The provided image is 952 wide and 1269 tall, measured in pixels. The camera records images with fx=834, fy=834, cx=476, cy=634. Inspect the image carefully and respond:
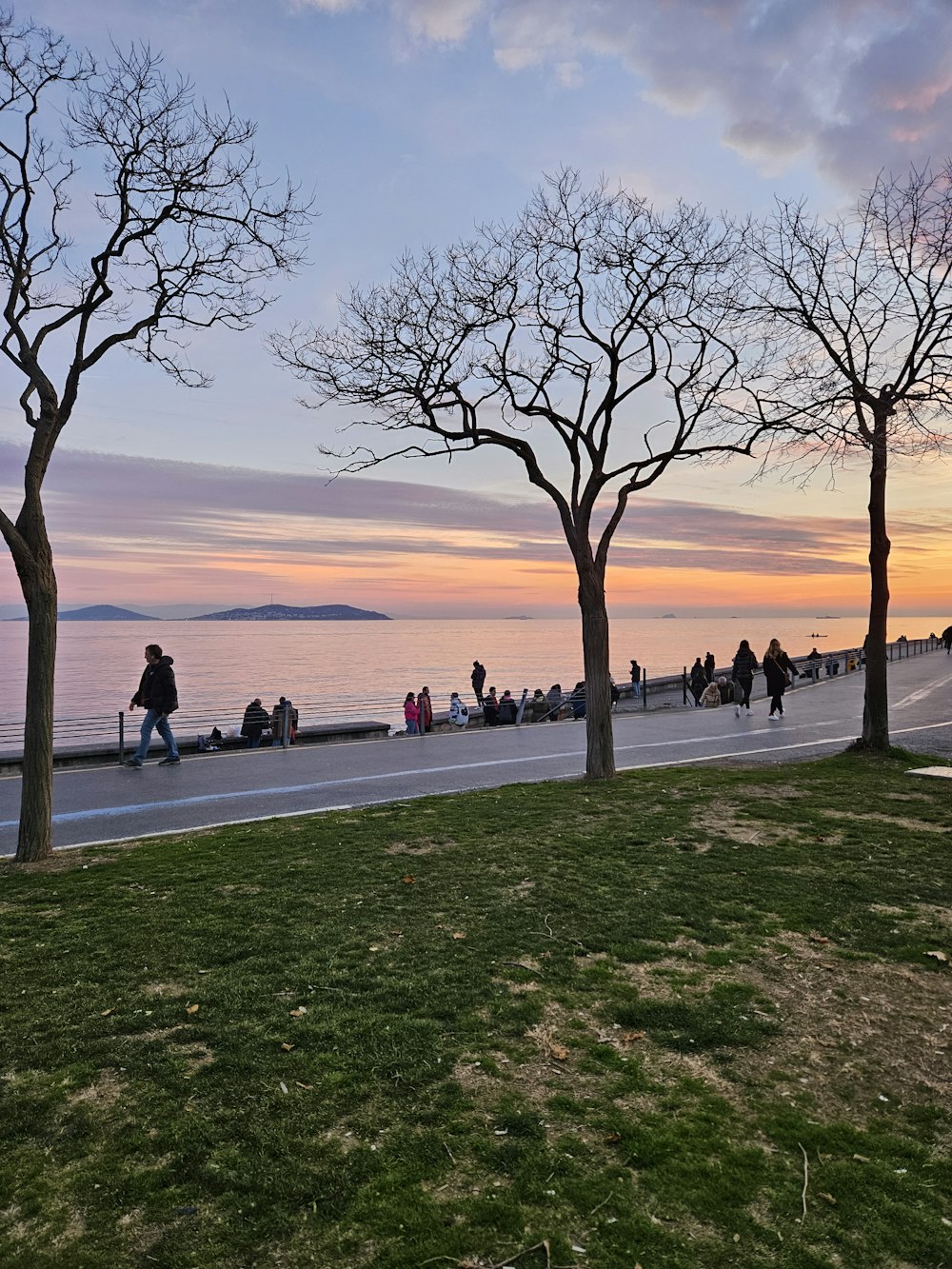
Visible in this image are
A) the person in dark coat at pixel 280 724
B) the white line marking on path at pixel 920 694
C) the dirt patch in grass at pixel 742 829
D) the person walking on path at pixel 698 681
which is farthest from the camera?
the person walking on path at pixel 698 681

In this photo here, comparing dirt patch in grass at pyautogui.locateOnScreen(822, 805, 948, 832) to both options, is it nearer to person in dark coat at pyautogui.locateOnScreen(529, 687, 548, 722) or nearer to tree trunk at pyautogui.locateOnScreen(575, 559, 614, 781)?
tree trunk at pyautogui.locateOnScreen(575, 559, 614, 781)

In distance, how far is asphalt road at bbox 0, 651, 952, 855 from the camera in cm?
1129

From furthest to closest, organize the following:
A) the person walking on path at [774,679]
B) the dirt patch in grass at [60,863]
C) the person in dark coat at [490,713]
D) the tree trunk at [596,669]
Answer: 1. the person in dark coat at [490,713]
2. the person walking on path at [774,679]
3. the tree trunk at [596,669]
4. the dirt patch in grass at [60,863]

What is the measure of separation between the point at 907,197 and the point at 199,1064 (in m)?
15.0

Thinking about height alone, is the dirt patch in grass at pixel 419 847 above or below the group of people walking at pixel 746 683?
below

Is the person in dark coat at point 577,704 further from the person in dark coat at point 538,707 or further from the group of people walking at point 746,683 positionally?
the group of people walking at point 746,683

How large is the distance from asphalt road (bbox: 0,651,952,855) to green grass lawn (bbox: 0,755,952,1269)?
343 centimetres

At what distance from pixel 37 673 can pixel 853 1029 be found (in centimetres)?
747

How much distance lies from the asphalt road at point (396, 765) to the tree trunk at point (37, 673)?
1.20m

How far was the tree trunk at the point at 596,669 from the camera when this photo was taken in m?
12.5

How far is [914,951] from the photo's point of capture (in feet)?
18.4

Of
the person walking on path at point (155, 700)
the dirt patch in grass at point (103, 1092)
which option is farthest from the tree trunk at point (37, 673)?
the person walking on path at point (155, 700)

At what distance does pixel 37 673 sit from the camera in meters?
8.11

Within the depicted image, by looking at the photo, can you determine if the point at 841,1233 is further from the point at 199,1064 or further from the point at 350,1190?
the point at 199,1064
